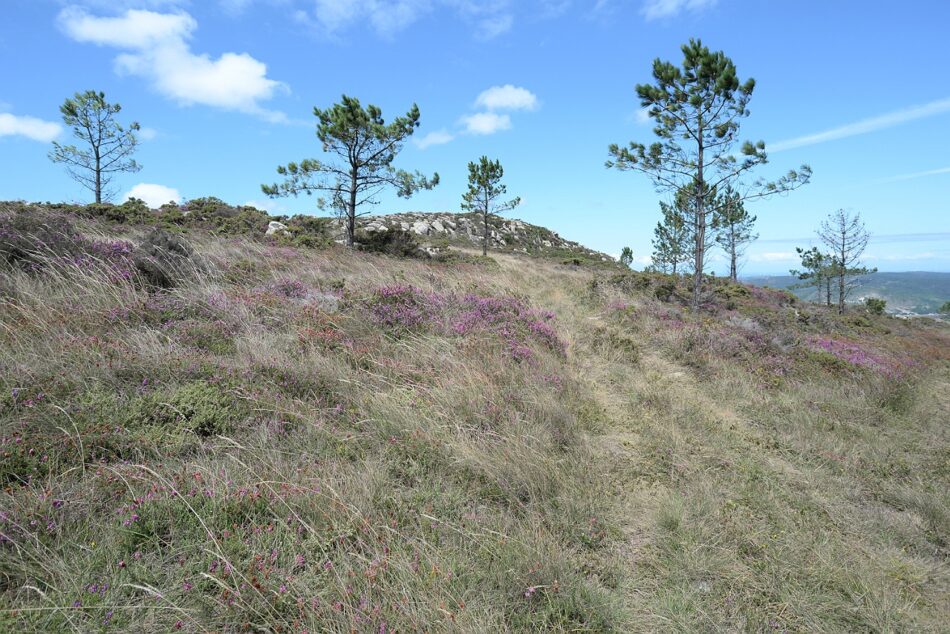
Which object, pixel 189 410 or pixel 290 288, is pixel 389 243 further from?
pixel 189 410

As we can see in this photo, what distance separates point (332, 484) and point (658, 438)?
3866 millimetres

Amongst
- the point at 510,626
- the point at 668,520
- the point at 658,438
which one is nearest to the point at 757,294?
the point at 658,438

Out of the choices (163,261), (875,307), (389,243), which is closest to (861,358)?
(163,261)

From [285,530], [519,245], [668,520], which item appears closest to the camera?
[285,530]

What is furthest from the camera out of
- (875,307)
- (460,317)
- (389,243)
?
(875,307)

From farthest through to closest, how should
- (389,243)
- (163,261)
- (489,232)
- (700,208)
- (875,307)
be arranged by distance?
(489,232)
(875,307)
(389,243)
(700,208)
(163,261)

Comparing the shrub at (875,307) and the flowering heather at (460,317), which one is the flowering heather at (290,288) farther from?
the shrub at (875,307)

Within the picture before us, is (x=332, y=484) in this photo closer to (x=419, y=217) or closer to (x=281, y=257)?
(x=281, y=257)

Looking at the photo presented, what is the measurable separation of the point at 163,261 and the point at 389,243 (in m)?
13.3

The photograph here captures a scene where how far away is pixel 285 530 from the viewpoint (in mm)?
2648

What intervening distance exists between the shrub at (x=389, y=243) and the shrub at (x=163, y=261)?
36.0 ft

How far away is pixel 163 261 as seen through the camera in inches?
269

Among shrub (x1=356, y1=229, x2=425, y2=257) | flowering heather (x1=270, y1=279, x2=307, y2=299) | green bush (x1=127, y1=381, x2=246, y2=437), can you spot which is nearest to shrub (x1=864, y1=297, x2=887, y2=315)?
shrub (x1=356, y1=229, x2=425, y2=257)

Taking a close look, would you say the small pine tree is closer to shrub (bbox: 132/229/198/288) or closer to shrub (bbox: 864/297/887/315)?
shrub (bbox: 864/297/887/315)
